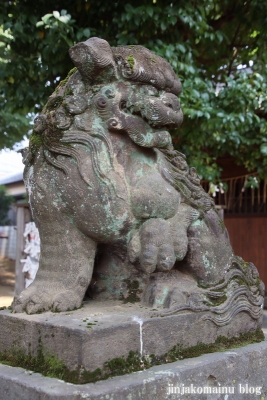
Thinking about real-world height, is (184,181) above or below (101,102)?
below

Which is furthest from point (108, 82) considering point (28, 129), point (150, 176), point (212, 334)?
point (28, 129)

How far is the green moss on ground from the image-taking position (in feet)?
5.56

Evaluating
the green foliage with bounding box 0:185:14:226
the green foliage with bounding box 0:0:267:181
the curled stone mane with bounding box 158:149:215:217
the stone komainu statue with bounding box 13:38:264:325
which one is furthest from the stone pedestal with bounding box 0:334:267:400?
the green foliage with bounding box 0:185:14:226

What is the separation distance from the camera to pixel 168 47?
3.98 meters

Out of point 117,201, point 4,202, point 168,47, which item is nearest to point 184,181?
point 117,201

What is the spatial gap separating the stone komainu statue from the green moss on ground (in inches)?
7.2

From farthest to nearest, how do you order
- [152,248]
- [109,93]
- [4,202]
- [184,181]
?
[4,202] → [184,181] → [109,93] → [152,248]

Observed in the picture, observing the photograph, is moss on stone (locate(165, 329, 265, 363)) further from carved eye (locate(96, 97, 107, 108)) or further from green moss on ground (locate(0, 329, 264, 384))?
carved eye (locate(96, 97, 107, 108))

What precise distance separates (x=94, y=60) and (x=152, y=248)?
89 centimetres

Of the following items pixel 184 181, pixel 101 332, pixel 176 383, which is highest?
pixel 184 181

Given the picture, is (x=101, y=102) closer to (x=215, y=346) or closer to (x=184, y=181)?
(x=184, y=181)

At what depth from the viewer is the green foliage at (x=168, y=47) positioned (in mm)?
3971

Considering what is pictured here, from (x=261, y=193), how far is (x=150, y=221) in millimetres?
5118

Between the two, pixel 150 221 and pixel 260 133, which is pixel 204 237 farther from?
pixel 260 133
